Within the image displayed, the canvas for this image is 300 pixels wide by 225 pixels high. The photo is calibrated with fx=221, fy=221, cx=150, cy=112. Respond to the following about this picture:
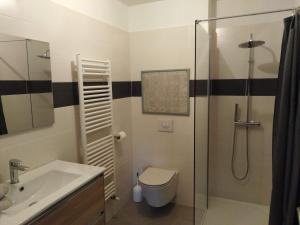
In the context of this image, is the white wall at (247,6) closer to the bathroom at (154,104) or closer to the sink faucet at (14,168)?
the bathroom at (154,104)

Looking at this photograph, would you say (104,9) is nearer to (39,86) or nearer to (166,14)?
(166,14)

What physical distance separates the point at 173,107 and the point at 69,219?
1.74 metres

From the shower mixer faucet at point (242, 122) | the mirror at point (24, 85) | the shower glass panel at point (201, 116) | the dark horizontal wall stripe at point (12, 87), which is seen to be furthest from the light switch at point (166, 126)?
the dark horizontal wall stripe at point (12, 87)

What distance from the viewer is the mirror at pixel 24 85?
55.4 inches

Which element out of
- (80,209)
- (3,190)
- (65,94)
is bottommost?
(80,209)

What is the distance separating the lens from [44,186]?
1.54 m

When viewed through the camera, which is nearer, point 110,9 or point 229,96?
point 110,9

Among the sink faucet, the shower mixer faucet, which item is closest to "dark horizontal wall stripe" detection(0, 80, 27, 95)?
the sink faucet

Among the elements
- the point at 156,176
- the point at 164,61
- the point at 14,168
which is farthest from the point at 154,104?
the point at 14,168

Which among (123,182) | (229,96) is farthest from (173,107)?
(123,182)

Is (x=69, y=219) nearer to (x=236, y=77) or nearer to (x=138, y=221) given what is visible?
(x=138, y=221)

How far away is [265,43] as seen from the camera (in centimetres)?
243

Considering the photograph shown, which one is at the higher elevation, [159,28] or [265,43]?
[159,28]

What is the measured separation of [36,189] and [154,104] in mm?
1676
